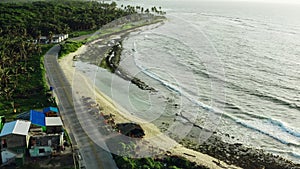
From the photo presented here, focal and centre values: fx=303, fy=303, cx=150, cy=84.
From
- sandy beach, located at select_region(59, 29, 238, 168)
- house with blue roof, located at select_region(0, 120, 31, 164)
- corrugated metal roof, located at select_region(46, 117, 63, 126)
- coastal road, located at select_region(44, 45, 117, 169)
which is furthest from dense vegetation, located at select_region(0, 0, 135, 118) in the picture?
house with blue roof, located at select_region(0, 120, 31, 164)

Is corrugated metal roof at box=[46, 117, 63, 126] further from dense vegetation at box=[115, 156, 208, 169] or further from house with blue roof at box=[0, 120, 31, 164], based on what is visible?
dense vegetation at box=[115, 156, 208, 169]

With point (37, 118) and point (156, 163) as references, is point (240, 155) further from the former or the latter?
point (37, 118)

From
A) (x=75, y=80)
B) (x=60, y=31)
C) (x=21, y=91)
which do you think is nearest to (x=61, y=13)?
(x=60, y=31)

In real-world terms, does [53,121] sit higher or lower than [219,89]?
higher

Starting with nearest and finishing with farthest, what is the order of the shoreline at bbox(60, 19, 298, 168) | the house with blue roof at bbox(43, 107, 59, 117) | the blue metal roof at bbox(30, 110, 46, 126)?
the shoreline at bbox(60, 19, 298, 168) → the blue metal roof at bbox(30, 110, 46, 126) → the house with blue roof at bbox(43, 107, 59, 117)

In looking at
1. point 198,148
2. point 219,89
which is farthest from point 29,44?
point 198,148

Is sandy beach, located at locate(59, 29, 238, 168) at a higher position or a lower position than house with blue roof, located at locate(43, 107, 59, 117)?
lower

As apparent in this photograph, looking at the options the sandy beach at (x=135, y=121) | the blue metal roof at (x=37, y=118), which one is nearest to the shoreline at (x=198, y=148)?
the sandy beach at (x=135, y=121)

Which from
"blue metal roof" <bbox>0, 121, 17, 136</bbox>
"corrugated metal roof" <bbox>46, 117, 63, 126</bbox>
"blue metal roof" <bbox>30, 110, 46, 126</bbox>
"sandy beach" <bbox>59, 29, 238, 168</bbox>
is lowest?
"sandy beach" <bbox>59, 29, 238, 168</bbox>
